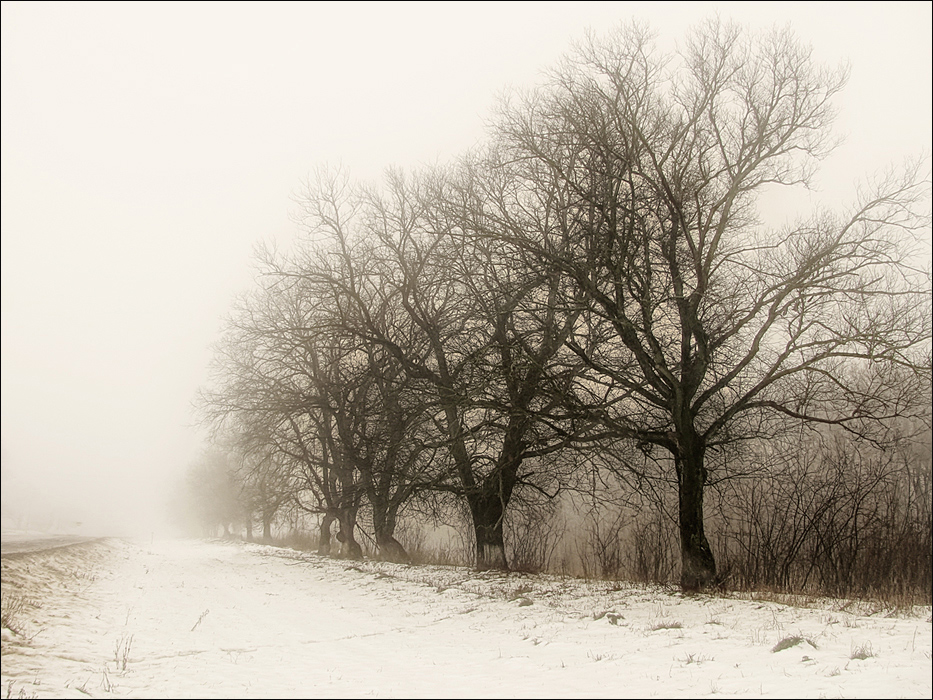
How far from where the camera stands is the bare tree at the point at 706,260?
30.8 ft

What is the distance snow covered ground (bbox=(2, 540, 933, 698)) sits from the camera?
4961 mm

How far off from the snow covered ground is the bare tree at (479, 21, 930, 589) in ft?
9.64

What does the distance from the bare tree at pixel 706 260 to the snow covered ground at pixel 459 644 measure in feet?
9.64

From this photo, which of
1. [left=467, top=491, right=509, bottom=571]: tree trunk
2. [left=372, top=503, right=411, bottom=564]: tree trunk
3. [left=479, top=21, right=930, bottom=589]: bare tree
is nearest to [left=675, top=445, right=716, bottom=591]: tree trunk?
[left=479, top=21, right=930, bottom=589]: bare tree

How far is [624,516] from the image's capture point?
1403 centimetres

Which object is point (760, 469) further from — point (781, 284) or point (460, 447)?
point (460, 447)

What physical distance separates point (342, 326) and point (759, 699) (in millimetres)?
11855

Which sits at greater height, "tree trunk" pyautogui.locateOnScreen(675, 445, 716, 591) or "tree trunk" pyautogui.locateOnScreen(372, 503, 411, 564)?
"tree trunk" pyautogui.locateOnScreen(675, 445, 716, 591)

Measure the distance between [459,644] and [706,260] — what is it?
7.35m

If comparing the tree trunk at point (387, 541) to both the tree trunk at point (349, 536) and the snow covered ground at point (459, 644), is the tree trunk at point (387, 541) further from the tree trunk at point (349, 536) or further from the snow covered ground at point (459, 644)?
the snow covered ground at point (459, 644)

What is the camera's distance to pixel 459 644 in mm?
7285

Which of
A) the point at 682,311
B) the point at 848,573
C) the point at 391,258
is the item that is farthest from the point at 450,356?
the point at 848,573

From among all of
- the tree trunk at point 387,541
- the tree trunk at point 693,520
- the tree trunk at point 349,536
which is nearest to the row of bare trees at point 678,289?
the tree trunk at point 693,520

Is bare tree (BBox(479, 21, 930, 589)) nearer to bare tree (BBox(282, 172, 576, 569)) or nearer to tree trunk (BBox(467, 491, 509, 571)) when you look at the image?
bare tree (BBox(282, 172, 576, 569))
